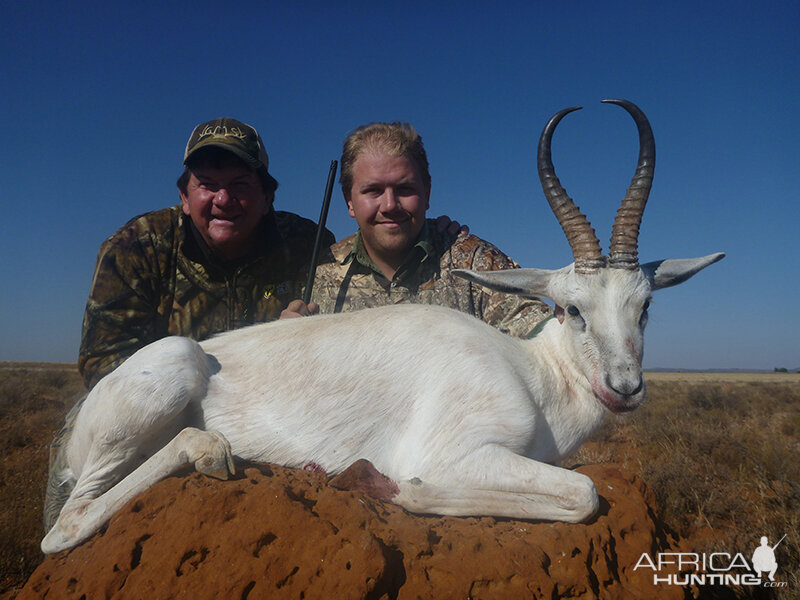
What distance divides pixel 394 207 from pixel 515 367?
114 inches

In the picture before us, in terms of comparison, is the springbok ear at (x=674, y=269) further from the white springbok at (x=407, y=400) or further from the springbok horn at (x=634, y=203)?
the springbok horn at (x=634, y=203)

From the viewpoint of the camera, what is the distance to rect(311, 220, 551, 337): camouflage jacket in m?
6.13

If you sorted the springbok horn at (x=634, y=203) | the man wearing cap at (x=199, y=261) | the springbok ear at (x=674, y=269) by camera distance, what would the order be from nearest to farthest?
the springbok horn at (x=634, y=203) → the springbok ear at (x=674, y=269) → the man wearing cap at (x=199, y=261)

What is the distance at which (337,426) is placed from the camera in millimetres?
3375

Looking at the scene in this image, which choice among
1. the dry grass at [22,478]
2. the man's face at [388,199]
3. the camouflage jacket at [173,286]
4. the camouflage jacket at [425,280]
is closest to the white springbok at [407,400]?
the camouflage jacket at [425,280]

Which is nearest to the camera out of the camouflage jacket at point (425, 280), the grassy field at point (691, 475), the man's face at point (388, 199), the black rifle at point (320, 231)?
the grassy field at point (691, 475)

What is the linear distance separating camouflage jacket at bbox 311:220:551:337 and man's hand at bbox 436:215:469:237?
0.25ft

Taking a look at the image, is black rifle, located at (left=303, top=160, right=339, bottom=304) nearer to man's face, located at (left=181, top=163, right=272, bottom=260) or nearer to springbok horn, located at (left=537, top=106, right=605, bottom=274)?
man's face, located at (left=181, top=163, right=272, bottom=260)

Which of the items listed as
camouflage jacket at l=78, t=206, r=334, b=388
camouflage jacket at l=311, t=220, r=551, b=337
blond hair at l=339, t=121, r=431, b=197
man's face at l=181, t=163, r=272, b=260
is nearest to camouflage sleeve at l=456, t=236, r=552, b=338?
camouflage jacket at l=311, t=220, r=551, b=337

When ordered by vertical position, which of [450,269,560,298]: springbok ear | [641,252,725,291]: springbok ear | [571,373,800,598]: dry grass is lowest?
[571,373,800,598]: dry grass

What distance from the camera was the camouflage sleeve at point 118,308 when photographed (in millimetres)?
5324

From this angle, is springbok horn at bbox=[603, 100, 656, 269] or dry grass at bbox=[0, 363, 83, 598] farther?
dry grass at bbox=[0, 363, 83, 598]

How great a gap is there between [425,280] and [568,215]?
2.61 m

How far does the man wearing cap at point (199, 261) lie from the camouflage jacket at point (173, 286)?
12 mm
